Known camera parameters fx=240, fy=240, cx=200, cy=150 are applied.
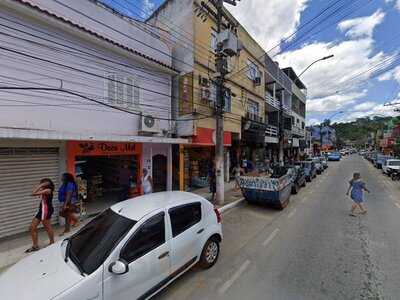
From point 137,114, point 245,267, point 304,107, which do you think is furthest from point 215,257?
point 304,107

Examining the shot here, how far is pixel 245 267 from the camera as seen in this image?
512 centimetres

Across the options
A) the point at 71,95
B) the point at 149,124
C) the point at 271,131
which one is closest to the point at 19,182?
the point at 71,95

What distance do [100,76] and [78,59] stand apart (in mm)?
897

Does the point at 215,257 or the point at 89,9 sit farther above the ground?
the point at 89,9

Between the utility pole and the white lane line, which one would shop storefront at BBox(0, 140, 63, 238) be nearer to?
the utility pole

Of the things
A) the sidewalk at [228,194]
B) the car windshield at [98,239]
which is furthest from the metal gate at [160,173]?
the car windshield at [98,239]

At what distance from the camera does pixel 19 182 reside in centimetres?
720

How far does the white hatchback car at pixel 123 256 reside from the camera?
3.02 m

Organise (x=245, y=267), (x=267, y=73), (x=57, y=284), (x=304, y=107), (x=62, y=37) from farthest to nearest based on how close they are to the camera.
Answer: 1. (x=304, y=107)
2. (x=267, y=73)
3. (x=62, y=37)
4. (x=245, y=267)
5. (x=57, y=284)

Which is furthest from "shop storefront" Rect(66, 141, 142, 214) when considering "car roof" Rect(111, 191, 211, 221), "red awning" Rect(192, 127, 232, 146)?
"car roof" Rect(111, 191, 211, 221)

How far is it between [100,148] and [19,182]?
282cm

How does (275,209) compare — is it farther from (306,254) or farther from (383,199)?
(383,199)

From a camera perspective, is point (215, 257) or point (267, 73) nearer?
point (215, 257)

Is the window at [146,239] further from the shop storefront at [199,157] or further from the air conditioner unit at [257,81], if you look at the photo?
the air conditioner unit at [257,81]
